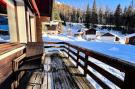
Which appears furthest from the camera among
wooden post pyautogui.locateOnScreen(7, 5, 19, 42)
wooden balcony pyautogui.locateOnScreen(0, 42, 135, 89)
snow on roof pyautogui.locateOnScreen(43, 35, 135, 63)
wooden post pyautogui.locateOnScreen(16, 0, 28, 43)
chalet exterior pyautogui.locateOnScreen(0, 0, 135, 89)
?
snow on roof pyautogui.locateOnScreen(43, 35, 135, 63)

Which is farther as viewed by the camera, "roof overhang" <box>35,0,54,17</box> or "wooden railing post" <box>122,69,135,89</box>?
"roof overhang" <box>35,0,54,17</box>

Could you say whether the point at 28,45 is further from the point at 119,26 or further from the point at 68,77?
the point at 119,26

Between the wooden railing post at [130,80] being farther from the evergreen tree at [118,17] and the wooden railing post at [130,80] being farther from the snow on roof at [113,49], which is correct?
the evergreen tree at [118,17]

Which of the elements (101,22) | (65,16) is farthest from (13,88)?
(65,16)

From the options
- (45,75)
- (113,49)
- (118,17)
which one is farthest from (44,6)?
(118,17)

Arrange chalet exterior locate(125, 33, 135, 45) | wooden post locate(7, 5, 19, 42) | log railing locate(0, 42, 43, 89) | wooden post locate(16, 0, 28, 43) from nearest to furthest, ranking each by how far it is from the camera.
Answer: log railing locate(0, 42, 43, 89) → wooden post locate(7, 5, 19, 42) → wooden post locate(16, 0, 28, 43) → chalet exterior locate(125, 33, 135, 45)

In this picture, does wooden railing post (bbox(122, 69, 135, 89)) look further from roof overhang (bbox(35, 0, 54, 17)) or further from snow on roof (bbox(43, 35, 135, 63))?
snow on roof (bbox(43, 35, 135, 63))

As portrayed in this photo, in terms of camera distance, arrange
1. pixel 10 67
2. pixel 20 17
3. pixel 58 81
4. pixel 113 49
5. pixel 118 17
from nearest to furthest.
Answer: pixel 10 67, pixel 58 81, pixel 20 17, pixel 113 49, pixel 118 17

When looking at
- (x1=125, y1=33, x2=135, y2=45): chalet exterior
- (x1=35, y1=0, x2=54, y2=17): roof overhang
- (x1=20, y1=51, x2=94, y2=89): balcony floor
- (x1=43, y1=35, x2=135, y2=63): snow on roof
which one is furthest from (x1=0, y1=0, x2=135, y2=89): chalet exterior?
(x1=125, y1=33, x2=135, y2=45): chalet exterior

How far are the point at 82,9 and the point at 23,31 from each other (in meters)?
70.6

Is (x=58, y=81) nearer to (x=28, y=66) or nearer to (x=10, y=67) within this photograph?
(x=28, y=66)

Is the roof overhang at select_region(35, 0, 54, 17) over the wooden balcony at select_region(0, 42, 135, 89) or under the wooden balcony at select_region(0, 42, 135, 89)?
over

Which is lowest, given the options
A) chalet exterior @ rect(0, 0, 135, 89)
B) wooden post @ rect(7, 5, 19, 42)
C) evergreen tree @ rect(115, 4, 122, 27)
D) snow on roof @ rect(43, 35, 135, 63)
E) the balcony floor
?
snow on roof @ rect(43, 35, 135, 63)

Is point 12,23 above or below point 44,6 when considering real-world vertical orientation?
below
